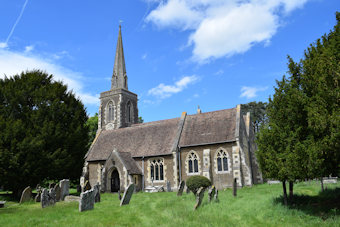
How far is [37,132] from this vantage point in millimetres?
23656

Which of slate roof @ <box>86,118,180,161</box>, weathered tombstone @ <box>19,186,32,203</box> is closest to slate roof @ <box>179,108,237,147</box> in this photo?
slate roof @ <box>86,118,180,161</box>

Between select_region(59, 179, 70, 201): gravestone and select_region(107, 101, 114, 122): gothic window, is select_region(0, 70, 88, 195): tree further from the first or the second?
select_region(107, 101, 114, 122): gothic window

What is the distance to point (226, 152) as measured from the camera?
26.2 m

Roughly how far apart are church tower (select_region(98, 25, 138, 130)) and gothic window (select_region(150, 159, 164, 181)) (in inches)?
547

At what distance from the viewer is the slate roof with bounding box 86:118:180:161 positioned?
29.8 m

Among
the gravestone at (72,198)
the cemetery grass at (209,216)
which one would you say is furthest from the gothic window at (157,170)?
the cemetery grass at (209,216)

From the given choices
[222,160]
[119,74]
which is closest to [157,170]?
[222,160]

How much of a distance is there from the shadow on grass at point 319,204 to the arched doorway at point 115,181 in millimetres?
19397

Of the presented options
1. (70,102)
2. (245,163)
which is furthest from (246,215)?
(70,102)

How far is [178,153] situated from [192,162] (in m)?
1.70

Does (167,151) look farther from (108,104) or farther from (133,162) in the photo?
(108,104)

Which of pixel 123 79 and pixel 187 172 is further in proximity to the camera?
pixel 123 79

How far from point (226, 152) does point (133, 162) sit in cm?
1004

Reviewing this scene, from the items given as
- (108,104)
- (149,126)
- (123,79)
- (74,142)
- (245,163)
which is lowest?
(245,163)
